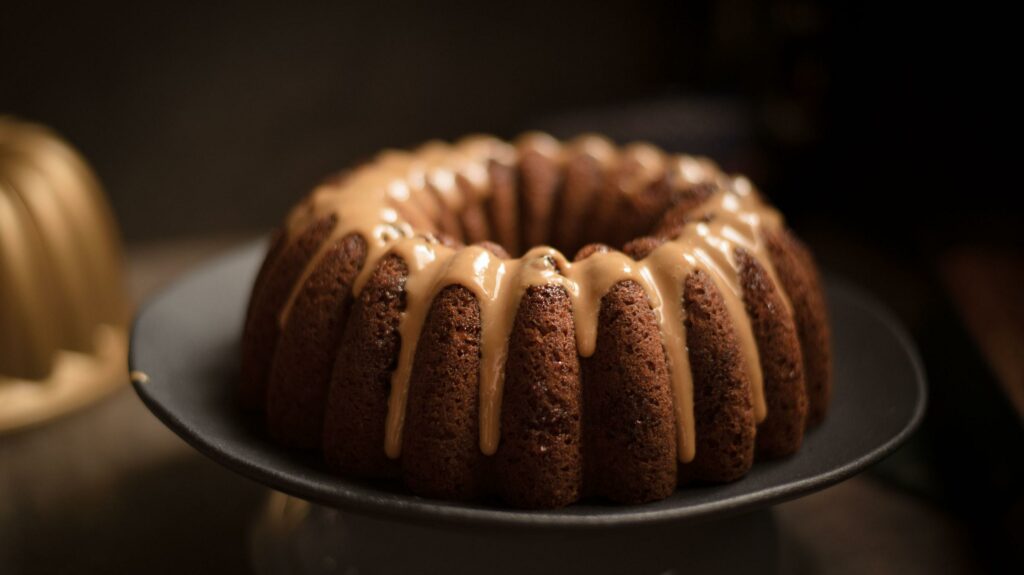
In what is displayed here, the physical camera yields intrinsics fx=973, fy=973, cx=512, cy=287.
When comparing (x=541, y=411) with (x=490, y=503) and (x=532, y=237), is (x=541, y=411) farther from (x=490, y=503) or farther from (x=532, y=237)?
(x=532, y=237)

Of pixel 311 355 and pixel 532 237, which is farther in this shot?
pixel 532 237

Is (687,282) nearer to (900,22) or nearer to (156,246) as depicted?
(900,22)

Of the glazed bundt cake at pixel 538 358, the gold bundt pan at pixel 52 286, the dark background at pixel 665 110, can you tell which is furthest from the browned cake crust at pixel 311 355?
the dark background at pixel 665 110

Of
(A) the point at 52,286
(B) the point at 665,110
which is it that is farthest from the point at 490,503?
(B) the point at 665,110

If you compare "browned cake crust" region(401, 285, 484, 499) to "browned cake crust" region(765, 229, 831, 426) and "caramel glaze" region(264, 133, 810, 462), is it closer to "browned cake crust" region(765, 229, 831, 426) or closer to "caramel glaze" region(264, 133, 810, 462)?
"caramel glaze" region(264, 133, 810, 462)

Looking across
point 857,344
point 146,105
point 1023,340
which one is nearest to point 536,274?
point 857,344

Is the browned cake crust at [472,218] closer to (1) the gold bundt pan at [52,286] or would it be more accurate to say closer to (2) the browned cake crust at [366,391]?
(2) the browned cake crust at [366,391]
